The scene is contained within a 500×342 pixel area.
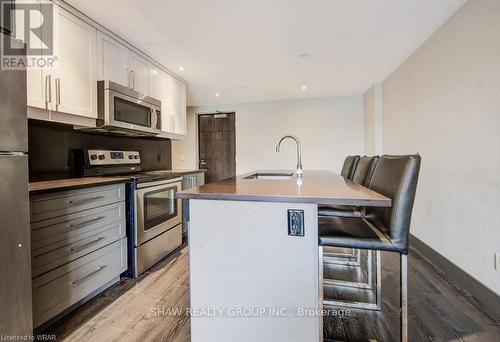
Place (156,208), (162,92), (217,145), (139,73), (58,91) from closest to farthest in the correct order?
(58,91) < (156,208) < (139,73) < (162,92) < (217,145)

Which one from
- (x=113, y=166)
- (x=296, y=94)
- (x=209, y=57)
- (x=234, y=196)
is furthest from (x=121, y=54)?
(x=296, y=94)

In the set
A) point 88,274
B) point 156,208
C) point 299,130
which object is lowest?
point 88,274

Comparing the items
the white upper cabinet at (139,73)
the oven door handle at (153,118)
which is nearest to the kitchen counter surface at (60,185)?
the oven door handle at (153,118)

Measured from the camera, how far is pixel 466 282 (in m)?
1.94

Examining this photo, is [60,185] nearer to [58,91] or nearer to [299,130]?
[58,91]

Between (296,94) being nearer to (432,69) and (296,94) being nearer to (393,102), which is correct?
(393,102)

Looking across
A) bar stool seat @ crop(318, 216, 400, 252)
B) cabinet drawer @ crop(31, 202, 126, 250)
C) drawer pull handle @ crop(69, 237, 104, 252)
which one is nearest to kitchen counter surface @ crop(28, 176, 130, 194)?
cabinet drawer @ crop(31, 202, 126, 250)

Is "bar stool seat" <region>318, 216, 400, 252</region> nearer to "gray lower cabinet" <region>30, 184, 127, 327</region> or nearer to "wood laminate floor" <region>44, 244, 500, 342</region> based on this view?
"wood laminate floor" <region>44, 244, 500, 342</region>

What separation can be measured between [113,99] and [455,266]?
3.34m

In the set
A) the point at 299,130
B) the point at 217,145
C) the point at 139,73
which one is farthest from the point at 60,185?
the point at 299,130

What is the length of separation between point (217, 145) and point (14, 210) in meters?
4.46

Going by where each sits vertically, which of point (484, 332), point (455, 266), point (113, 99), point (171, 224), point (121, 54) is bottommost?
point (484, 332)

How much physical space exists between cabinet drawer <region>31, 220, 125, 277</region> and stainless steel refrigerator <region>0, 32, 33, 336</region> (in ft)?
0.85

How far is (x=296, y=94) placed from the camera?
15.5 feet
